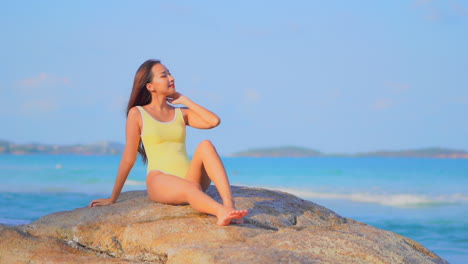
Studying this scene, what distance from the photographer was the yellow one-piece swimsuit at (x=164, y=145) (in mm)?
5180

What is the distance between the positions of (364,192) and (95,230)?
21.3 m

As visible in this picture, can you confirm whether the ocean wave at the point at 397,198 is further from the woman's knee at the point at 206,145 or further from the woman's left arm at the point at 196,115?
the woman's knee at the point at 206,145

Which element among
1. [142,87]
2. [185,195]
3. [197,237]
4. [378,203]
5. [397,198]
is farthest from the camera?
[397,198]

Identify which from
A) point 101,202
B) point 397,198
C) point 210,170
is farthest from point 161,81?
point 397,198

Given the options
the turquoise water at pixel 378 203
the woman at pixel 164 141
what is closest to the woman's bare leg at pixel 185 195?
the woman at pixel 164 141

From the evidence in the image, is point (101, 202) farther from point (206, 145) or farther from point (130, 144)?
point (206, 145)

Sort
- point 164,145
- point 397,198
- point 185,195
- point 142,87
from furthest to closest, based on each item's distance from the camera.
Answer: point 397,198 → point 142,87 → point 164,145 → point 185,195

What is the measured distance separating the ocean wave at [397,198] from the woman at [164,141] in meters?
15.0

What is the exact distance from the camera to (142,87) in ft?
18.1

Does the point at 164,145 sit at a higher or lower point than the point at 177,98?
lower

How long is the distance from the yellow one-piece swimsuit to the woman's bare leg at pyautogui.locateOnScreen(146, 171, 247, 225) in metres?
0.11

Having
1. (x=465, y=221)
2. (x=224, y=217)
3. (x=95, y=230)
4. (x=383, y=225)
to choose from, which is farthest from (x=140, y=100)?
(x=465, y=221)

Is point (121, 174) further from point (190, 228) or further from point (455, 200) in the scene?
point (455, 200)

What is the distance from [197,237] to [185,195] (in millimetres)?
519
